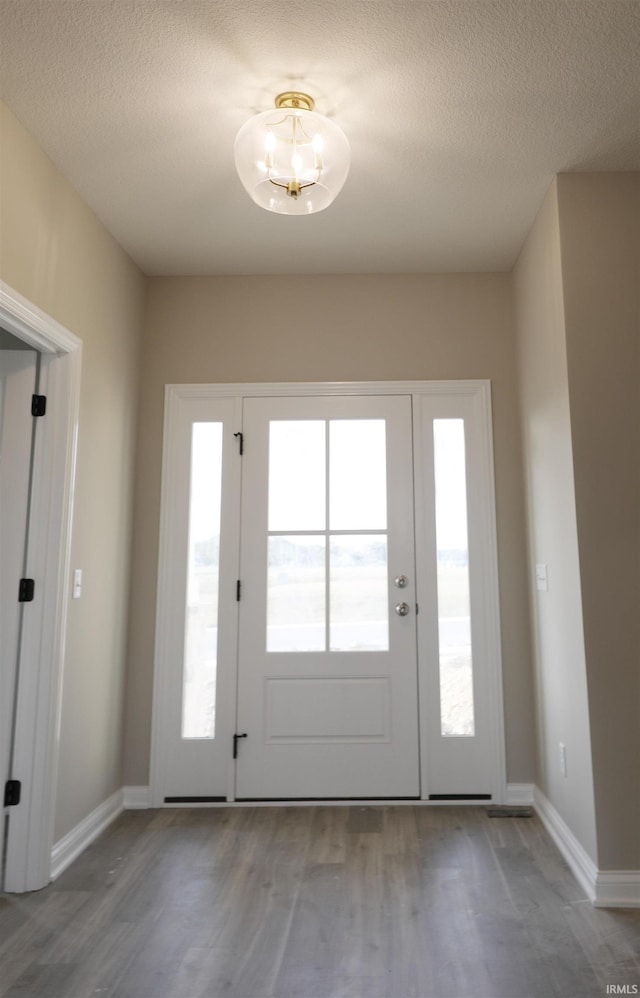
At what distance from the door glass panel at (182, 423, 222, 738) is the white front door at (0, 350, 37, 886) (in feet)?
3.12

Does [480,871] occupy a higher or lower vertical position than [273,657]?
lower

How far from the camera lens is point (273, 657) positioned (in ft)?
10.3

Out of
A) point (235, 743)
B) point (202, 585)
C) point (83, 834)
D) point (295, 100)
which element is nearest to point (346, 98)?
point (295, 100)

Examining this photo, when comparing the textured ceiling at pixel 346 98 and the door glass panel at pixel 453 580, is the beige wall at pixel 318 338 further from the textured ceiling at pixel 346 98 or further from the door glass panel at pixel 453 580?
the textured ceiling at pixel 346 98

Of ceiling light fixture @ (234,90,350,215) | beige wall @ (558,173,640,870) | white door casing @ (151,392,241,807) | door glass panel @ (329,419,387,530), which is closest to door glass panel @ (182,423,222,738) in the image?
white door casing @ (151,392,241,807)

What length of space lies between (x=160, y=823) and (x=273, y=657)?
907 millimetres

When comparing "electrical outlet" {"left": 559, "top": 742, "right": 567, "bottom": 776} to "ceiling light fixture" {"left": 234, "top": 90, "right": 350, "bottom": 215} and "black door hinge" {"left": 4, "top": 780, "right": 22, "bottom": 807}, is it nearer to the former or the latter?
"black door hinge" {"left": 4, "top": 780, "right": 22, "bottom": 807}

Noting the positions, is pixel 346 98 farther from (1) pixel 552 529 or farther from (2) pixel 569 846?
(2) pixel 569 846

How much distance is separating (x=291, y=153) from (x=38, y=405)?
136 cm

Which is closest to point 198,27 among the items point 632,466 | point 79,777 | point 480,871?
point 632,466

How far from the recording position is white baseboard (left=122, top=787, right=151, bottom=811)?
3.05 m

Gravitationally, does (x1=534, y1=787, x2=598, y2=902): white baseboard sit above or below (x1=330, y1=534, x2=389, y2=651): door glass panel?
below

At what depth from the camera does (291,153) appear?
2.02 meters

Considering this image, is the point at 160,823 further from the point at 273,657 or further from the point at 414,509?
the point at 414,509
